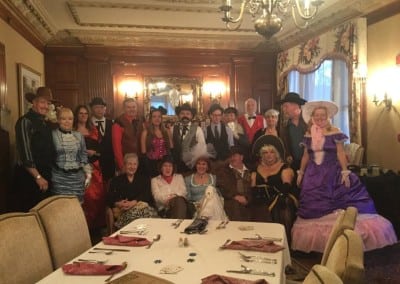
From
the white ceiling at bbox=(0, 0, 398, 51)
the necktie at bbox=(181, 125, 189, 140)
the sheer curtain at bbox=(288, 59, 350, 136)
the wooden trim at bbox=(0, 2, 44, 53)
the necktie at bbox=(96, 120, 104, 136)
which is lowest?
the necktie at bbox=(181, 125, 189, 140)

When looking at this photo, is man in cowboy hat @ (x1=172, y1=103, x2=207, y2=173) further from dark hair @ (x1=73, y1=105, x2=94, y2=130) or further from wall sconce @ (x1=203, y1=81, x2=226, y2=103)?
wall sconce @ (x1=203, y1=81, x2=226, y2=103)

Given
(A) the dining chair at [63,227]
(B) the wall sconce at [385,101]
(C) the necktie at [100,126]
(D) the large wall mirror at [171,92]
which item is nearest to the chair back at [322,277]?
(A) the dining chair at [63,227]

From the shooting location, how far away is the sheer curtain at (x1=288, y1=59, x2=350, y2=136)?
17.3ft

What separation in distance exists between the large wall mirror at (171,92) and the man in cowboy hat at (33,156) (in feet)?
10.5

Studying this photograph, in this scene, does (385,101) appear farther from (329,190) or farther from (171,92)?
(171,92)

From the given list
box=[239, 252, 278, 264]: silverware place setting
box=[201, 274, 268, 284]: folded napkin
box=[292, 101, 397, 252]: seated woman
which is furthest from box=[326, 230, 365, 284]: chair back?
box=[292, 101, 397, 252]: seated woman

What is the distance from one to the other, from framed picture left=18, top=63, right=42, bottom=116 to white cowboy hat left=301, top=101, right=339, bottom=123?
11.0ft

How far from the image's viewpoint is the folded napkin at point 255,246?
6.20 feet

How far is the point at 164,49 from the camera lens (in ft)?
22.5

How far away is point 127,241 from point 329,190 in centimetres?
234

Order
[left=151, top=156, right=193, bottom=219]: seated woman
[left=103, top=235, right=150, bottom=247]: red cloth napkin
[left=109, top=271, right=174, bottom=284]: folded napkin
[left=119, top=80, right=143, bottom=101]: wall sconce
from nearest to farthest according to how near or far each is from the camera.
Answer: [left=109, top=271, right=174, bottom=284]: folded napkin < [left=103, top=235, right=150, bottom=247]: red cloth napkin < [left=151, top=156, right=193, bottom=219]: seated woman < [left=119, top=80, right=143, bottom=101]: wall sconce

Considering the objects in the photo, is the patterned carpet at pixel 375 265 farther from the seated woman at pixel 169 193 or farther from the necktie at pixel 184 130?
the necktie at pixel 184 130

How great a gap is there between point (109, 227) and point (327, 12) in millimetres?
3775

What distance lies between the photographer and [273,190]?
4012 mm
